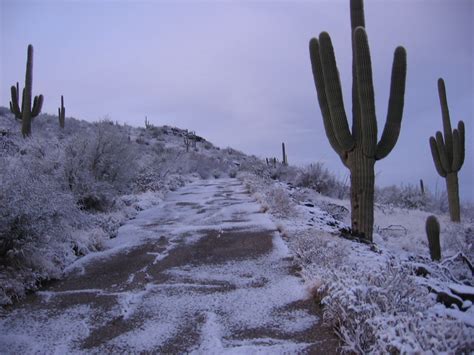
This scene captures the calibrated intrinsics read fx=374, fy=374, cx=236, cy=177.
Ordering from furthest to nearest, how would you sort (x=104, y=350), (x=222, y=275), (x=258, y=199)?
(x=258, y=199) → (x=222, y=275) → (x=104, y=350)

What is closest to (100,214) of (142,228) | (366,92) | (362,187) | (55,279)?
(142,228)

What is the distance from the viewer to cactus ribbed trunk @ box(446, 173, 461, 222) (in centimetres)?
1271

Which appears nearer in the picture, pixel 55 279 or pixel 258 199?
pixel 55 279

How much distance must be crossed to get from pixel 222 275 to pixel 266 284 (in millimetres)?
669

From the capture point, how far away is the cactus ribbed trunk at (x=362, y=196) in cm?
688

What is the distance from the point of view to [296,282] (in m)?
4.39

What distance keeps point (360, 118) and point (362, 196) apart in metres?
1.54

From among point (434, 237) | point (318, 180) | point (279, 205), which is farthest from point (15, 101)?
point (434, 237)

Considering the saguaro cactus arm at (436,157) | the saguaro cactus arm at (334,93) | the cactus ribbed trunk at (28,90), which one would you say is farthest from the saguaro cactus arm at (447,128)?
the cactus ribbed trunk at (28,90)

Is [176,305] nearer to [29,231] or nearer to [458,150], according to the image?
[29,231]

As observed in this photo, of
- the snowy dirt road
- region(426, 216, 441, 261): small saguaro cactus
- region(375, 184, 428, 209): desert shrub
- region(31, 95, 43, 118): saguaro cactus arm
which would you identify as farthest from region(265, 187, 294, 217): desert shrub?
region(31, 95, 43, 118): saguaro cactus arm

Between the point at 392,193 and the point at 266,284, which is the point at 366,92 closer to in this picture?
the point at 266,284

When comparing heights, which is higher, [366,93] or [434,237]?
[366,93]

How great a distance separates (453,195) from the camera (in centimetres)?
1286
